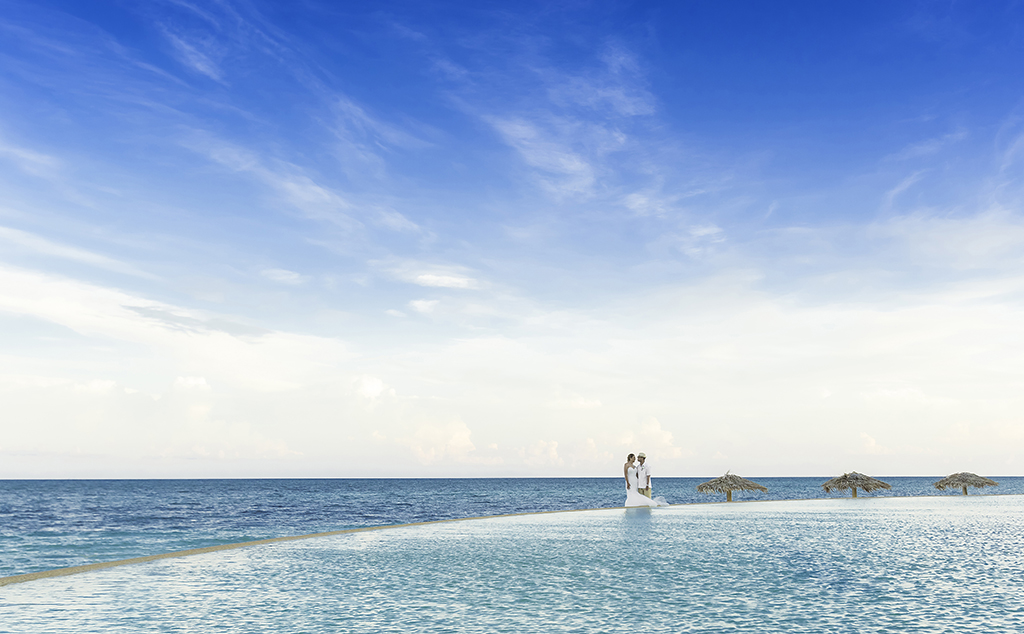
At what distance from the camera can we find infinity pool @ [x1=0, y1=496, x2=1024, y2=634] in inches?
333

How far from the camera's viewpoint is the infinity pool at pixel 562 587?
8.45m

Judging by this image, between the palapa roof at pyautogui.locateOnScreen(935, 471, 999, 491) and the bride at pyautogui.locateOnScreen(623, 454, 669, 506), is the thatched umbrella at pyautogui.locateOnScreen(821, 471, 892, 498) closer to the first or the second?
the palapa roof at pyautogui.locateOnScreen(935, 471, 999, 491)

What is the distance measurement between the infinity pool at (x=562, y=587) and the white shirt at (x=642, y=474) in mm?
9242

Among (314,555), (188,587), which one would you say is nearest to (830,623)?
(188,587)

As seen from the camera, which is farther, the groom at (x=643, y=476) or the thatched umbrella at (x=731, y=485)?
the thatched umbrella at (x=731, y=485)

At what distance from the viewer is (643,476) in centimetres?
2828

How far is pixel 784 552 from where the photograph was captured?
14812mm

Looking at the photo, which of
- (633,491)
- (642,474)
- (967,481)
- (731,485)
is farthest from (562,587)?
(967,481)

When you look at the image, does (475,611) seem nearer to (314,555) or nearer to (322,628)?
(322,628)

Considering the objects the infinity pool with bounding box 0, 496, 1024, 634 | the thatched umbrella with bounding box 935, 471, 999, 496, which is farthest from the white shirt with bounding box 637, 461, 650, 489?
the thatched umbrella with bounding box 935, 471, 999, 496

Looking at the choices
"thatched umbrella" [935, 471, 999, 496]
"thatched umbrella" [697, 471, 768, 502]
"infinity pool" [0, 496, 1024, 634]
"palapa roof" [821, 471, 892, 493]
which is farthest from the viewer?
"thatched umbrella" [935, 471, 999, 496]

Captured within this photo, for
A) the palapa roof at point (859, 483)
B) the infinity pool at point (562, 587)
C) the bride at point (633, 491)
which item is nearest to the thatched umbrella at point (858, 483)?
the palapa roof at point (859, 483)

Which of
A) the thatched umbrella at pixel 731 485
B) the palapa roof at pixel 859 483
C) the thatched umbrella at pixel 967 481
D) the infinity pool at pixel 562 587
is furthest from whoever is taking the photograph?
the thatched umbrella at pixel 967 481

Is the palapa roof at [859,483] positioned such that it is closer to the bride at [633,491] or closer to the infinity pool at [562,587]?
the bride at [633,491]
